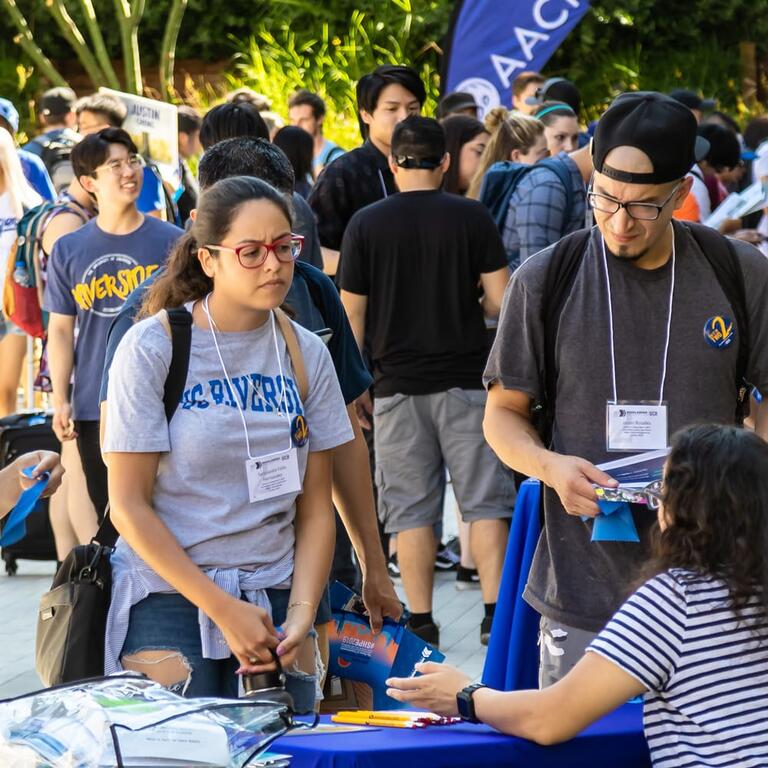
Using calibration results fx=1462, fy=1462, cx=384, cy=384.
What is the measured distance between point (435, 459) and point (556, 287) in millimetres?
3061

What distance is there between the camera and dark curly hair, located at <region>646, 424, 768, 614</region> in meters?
2.62

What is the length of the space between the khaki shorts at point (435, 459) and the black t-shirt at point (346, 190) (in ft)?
3.45

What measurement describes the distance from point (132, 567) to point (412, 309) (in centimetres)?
318

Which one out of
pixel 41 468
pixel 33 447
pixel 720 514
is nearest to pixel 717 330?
pixel 720 514

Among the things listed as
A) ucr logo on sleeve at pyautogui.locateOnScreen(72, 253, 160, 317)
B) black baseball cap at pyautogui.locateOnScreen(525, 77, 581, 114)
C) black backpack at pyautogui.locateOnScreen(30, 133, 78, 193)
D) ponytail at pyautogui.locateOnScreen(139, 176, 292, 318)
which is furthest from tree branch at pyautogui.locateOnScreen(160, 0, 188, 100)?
ponytail at pyautogui.locateOnScreen(139, 176, 292, 318)

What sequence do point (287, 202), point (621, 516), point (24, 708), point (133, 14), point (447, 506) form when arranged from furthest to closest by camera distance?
point (133, 14) → point (447, 506) → point (287, 202) → point (621, 516) → point (24, 708)

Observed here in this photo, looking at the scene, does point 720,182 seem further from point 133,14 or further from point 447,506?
point 133,14

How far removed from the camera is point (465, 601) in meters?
7.16

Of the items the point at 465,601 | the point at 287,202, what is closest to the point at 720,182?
the point at 465,601

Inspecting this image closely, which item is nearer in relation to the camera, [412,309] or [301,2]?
[412,309]

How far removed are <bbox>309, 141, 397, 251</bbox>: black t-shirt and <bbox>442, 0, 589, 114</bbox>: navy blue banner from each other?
5.88 meters

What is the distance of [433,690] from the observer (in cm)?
282

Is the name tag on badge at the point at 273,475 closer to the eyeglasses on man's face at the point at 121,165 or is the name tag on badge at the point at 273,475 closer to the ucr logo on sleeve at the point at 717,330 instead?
the ucr logo on sleeve at the point at 717,330

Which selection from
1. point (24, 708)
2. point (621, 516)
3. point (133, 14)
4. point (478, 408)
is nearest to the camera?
point (24, 708)
